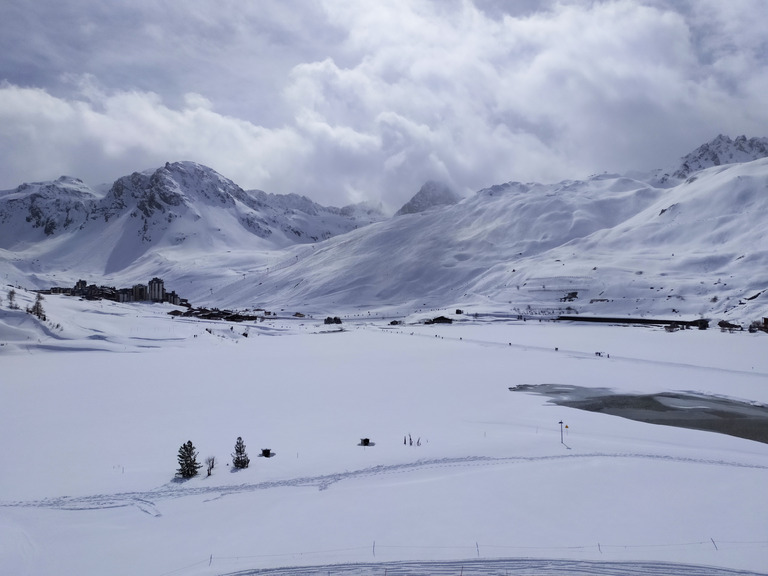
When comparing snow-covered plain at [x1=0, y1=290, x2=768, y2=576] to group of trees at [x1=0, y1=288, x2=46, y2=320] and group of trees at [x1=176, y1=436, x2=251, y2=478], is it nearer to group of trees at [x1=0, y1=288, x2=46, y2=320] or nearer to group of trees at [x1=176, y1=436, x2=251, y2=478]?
group of trees at [x1=176, y1=436, x2=251, y2=478]

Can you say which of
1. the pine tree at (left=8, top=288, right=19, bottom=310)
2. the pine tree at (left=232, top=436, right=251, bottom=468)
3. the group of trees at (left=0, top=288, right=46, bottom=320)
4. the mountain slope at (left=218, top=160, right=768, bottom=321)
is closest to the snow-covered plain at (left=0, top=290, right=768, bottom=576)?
the pine tree at (left=232, top=436, right=251, bottom=468)

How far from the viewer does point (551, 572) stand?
1106 centimetres

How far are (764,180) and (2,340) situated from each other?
206 metres

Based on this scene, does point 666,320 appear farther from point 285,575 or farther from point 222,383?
point 285,575

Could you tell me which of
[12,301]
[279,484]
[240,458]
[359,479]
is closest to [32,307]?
[12,301]

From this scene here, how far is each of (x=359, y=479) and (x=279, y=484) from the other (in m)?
2.48

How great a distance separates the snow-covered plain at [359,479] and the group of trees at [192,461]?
1.22ft

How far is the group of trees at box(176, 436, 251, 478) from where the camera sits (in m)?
16.7

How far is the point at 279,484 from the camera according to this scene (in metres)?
16.0

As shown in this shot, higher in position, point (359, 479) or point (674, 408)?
point (674, 408)

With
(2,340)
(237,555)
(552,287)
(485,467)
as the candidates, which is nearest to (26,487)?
(237,555)

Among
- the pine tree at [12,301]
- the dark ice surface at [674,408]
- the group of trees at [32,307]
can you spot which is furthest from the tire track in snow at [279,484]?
the pine tree at [12,301]

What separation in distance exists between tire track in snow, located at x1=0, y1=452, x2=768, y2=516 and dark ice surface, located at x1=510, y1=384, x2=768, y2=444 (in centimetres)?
657

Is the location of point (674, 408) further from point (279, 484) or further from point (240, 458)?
point (240, 458)
